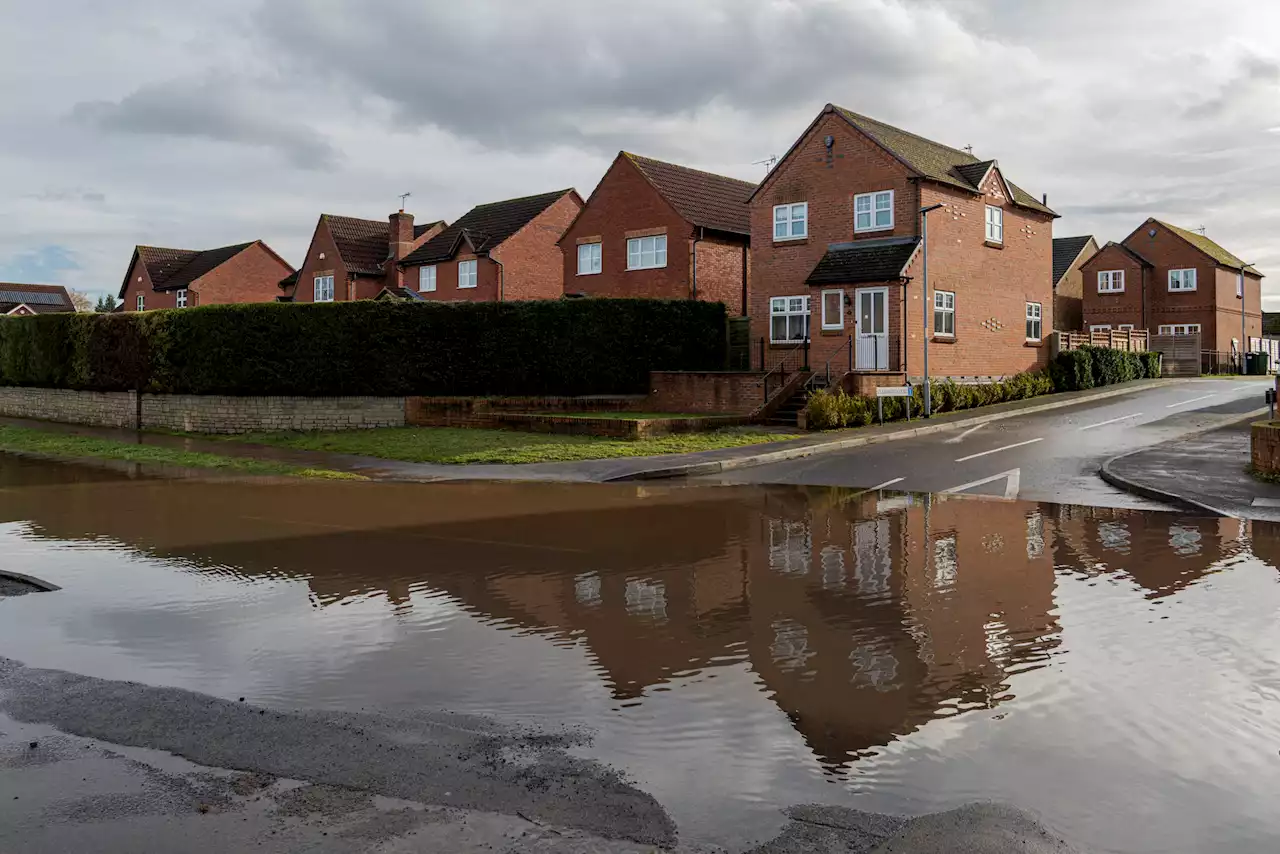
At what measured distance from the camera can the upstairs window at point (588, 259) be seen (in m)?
40.8

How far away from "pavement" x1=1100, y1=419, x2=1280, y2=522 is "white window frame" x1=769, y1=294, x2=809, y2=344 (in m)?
13.0

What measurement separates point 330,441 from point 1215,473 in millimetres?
19796

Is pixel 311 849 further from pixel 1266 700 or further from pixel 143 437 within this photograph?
pixel 143 437

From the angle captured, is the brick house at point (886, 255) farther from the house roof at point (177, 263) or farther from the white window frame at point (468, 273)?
the house roof at point (177, 263)

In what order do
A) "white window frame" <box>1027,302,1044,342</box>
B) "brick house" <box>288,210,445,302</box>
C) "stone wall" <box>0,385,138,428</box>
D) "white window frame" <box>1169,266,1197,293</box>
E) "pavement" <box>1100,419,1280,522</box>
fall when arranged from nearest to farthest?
"pavement" <box>1100,419,1280,522</box> < "stone wall" <box>0,385,138,428</box> < "white window frame" <box>1027,302,1044,342</box> < "brick house" <box>288,210,445,302</box> < "white window frame" <box>1169,266,1197,293</box>

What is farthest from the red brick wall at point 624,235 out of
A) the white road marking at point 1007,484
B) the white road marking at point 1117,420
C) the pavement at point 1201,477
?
the white road marking at point 1007,484

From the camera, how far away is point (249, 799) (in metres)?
4.69

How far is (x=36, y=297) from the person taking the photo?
11038cm

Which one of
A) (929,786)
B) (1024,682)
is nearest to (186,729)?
(929,786)

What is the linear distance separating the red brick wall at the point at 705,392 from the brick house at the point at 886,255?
139 inches

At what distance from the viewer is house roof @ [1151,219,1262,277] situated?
59469 millimetres

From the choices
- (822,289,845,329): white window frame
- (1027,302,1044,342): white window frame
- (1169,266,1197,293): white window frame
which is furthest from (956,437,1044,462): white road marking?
(1169,266,1197,293): white window frame

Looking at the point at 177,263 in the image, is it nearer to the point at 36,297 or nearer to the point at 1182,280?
the point at 36,297

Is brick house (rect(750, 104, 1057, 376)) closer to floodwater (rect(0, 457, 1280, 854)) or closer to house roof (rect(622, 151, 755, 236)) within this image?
house roof (rect(622, 151, 755, 236))
